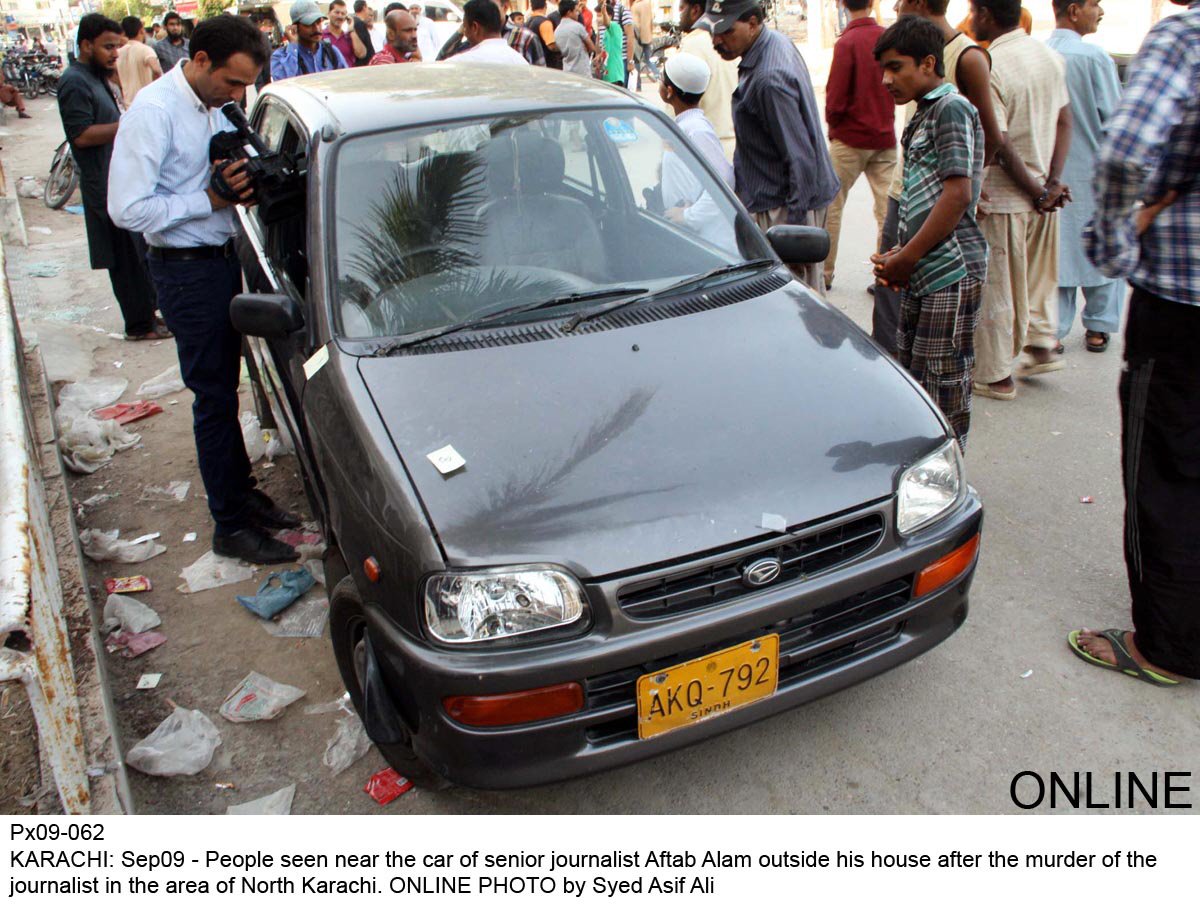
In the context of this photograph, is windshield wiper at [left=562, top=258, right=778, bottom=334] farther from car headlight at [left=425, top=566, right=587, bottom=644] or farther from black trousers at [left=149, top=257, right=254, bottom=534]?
black trousers at [left=149, top=257, right=254, bottom=534]

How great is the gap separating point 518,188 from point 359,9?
994cm

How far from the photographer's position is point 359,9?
1163 centimetres

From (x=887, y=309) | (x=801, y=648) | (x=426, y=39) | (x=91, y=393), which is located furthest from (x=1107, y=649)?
(x=426, y=39)

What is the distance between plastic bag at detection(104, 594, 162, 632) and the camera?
11.6ft

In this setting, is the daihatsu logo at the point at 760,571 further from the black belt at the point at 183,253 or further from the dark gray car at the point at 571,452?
the black belt at the point at 183,253

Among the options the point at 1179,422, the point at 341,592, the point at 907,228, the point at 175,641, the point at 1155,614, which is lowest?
the point at 175,641

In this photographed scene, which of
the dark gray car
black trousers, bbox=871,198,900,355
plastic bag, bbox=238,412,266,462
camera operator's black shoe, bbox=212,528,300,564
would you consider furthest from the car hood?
plastic bag, bbox=238,412,266,462

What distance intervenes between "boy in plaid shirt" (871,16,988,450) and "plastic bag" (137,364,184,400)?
4055 millimetres

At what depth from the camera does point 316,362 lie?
9.32 feet

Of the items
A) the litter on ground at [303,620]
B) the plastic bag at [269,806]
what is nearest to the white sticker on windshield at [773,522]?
the plastic bag at [269,806]

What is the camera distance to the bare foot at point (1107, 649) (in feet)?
9.45

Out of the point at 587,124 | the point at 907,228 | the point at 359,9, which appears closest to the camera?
the point at 587,124
